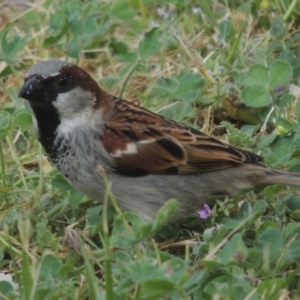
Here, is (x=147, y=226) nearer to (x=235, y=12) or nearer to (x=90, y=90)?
(x=90, y=90)

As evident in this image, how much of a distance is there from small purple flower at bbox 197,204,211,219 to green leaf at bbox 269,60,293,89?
78 cm

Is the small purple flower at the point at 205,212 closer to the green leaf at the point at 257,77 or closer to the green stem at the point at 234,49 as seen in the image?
the green leaf at the point at 257,77

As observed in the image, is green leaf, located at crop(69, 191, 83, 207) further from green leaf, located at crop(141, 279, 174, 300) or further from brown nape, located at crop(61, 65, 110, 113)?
green leaf, located at crop(141, 279, 174, 300)

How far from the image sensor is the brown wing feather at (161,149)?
346 centimetres

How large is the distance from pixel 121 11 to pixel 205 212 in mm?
1964

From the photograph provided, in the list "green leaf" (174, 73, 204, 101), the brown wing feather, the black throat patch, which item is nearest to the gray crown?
the black throat patch

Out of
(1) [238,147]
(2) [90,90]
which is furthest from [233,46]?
(2) [90,90]

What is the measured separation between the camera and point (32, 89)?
3381 millimetres

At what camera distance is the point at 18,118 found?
3828mm

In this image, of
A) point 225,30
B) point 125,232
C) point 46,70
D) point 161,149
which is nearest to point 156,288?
point 125,232

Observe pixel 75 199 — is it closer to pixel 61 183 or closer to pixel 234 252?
pixel 61 183

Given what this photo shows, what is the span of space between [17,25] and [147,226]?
9.39 feet

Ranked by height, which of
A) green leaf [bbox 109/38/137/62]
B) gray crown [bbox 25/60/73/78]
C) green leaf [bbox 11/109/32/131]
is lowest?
green leaf [bbox 109/38/137/62]

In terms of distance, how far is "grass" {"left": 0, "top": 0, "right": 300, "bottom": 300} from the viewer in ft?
8.88
